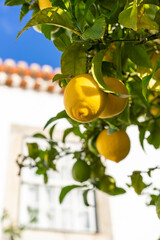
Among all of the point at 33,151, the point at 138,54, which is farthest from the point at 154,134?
the point at 33,151

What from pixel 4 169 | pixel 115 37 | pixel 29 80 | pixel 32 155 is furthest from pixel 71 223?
pixel 115 37

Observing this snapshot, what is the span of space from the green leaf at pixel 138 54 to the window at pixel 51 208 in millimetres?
2052

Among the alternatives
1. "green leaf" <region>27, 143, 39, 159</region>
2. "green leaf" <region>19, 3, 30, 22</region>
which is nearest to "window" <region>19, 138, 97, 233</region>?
"green leaf" <region>27, 143, 39, 159</region>

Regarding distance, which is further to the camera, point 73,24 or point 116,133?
point 116,133

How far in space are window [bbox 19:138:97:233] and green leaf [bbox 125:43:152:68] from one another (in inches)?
80.8

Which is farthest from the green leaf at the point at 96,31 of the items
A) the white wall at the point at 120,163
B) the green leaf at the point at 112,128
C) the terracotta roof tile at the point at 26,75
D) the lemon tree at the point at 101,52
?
the terracotta roof tile at the point at 26,75

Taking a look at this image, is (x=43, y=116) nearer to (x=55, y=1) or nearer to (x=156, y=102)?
(x=156, y=102)

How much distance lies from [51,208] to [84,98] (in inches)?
91.2

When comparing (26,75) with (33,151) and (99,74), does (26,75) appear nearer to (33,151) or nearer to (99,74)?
(33,151)

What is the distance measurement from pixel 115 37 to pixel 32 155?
53cm

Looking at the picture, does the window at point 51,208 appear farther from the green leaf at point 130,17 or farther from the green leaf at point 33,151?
the green leaf at point 130,17

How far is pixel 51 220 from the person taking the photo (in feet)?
8.29

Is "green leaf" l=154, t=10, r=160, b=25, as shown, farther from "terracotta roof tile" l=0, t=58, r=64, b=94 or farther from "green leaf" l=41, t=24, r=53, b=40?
"terracotta roof tile" l=0, t=58, r=64, b=94

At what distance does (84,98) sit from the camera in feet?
1.48
